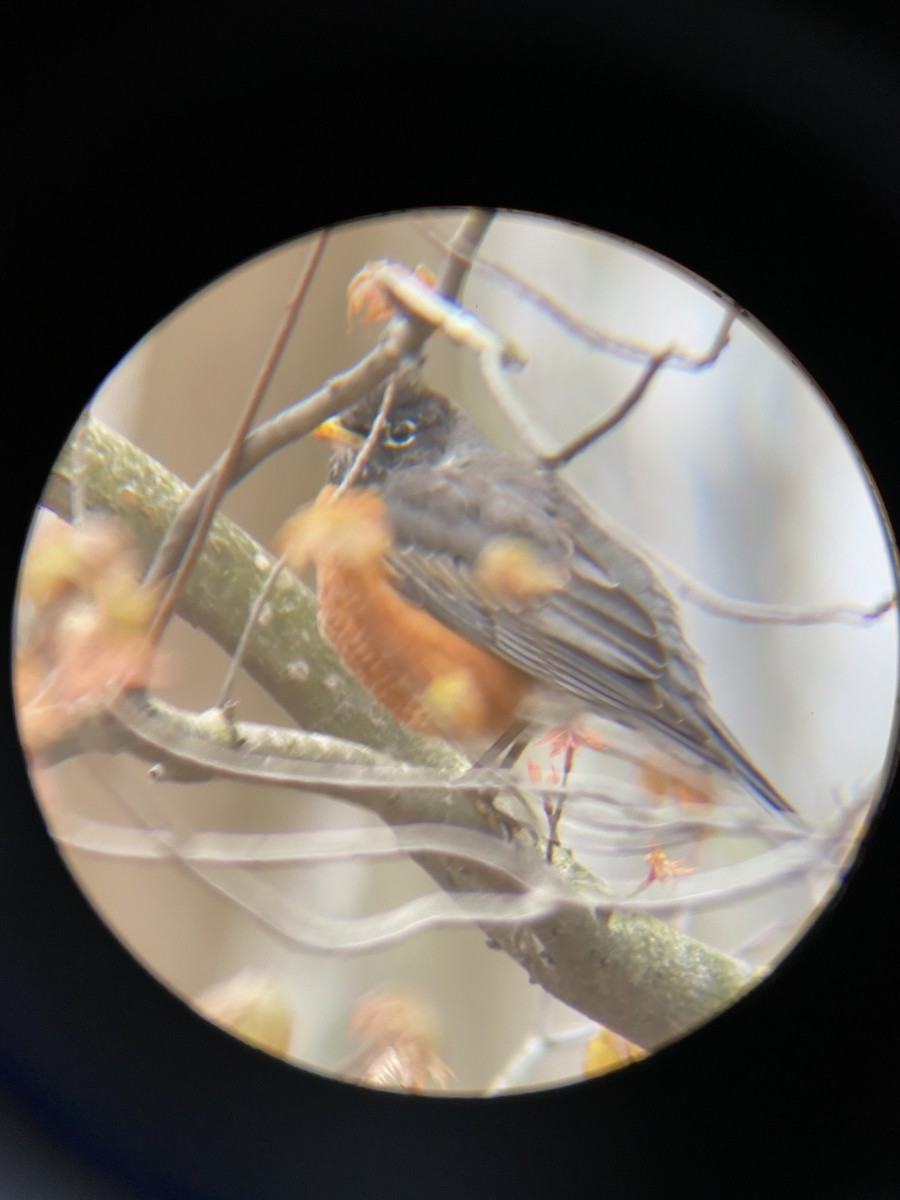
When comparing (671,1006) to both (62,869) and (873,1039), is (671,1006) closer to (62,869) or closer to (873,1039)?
(873,1039)

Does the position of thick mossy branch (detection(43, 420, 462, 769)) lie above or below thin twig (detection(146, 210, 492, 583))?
below

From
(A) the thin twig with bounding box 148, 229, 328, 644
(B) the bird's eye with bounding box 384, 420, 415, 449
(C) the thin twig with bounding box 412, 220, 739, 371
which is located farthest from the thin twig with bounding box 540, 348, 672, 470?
(A) the thin twig with bounding box 148, 229, 328, 644

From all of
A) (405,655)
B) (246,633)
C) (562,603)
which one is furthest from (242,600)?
(562,603)

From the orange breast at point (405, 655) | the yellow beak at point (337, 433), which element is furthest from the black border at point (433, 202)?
the orange breast at point (405, 655)

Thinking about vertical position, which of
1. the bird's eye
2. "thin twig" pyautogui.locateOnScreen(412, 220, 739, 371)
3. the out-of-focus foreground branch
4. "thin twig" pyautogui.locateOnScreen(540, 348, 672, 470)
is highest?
"thin twig" pyautogui.locateOnScreen(412, 220, 739, 371)

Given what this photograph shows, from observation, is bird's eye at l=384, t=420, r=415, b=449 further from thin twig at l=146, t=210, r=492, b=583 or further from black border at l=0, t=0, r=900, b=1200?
black border at l=0, t=0, r=900, b=1200

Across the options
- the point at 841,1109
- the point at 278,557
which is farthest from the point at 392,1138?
the point at 278,557

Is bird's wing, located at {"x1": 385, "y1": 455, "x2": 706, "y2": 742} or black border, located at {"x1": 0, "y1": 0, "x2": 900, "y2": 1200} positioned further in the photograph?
bird's wing, located at {"x1": 385, "y1": 455, "x2": 706, "y2": 742}

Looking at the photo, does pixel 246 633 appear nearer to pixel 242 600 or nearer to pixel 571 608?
pixel 242 600

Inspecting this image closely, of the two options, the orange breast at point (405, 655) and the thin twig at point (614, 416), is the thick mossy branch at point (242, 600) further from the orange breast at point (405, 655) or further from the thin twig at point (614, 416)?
the thin twig at point (614, 416)
